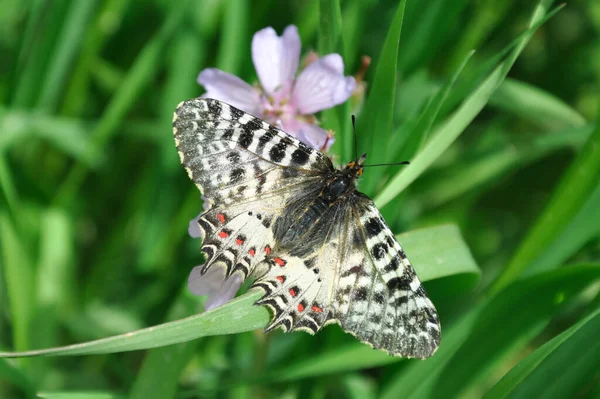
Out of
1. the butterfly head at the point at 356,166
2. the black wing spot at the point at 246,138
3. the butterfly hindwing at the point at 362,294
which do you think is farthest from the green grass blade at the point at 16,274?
the butterfly head at the point at 356,166

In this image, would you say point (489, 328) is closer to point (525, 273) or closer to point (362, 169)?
point (525, 273)

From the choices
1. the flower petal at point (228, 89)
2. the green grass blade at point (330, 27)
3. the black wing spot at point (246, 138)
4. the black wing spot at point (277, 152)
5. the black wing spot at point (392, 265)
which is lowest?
the black wing spot at point (392, 265)

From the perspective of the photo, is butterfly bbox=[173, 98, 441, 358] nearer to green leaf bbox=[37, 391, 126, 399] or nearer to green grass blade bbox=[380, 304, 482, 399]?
green grass blade bbox=[380, 304, 482, 399]

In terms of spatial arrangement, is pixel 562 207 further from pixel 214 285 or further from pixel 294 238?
pixel 214 285

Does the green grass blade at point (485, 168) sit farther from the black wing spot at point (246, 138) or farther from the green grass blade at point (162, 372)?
the green grass blade at point (162, 372)

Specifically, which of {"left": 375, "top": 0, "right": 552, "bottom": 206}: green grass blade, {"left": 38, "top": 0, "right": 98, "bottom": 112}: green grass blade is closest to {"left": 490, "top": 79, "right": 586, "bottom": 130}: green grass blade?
{"left": 375, "top": 0, "right": 552, "bottom": 206}: green grass blade
